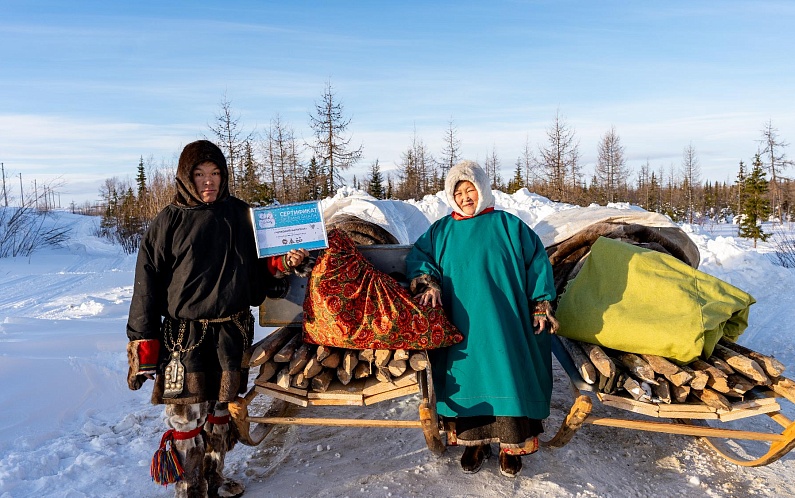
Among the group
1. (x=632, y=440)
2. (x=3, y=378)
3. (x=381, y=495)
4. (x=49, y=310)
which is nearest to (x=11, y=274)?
(x=49, y=310)

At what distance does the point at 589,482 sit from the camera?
10.9ft

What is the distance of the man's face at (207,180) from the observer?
3.00 m

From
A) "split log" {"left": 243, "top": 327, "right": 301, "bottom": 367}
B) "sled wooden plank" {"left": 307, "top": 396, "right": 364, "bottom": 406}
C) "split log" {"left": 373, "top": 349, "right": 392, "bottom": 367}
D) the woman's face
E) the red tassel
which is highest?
the woman's face

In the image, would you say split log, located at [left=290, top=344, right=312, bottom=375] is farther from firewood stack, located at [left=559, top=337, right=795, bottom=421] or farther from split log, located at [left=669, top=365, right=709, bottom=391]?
split log, located at [left=669, top=365, right=709, bottom=391]

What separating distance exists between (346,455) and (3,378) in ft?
9.40

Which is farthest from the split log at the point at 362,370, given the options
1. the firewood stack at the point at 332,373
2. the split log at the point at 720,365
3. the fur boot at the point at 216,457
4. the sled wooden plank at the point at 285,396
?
the split log at the point at 720,365

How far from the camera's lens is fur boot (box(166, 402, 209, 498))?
2984 millimetres

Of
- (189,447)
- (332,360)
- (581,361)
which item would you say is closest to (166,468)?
(189,447)

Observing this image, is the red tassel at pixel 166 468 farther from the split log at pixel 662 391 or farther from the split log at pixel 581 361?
the split log at pixel 662 391

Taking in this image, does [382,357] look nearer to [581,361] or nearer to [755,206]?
[581,361]

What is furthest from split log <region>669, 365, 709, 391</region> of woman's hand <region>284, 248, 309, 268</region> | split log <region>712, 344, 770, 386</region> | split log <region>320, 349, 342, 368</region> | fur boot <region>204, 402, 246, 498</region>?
fur boot <region>204, 402, 246, 498</region>

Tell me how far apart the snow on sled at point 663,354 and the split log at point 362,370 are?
1.19 m

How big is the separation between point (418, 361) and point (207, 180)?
1.51m

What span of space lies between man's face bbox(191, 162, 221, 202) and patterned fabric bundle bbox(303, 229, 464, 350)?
2.25ft
